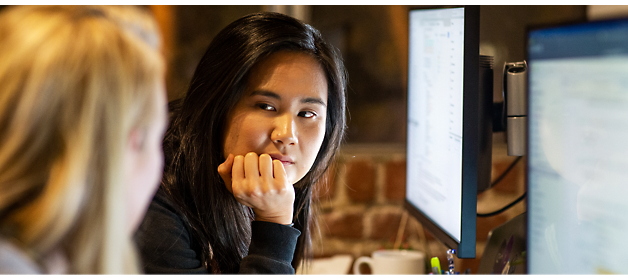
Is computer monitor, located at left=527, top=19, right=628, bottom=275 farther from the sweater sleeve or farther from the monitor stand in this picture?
the sweater sleeve

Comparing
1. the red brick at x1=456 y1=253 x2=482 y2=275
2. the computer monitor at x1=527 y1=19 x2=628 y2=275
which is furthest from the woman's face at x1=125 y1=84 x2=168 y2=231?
the red brick at x1=456 y1=253 x2=482 y2=275

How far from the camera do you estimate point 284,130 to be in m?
0.82

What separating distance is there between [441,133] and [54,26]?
66 centimetres

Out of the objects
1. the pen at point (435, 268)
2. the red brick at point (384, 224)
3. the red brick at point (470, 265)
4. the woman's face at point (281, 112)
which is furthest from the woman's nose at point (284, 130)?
the red brick at point (384, 224)

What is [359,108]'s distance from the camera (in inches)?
65.9

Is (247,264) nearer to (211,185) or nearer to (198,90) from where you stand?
(211,185)

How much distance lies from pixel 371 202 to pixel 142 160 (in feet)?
4.19

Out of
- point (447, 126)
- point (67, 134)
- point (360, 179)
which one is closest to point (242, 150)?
point (447, 126)

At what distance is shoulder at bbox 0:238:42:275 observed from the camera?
0.35 meters

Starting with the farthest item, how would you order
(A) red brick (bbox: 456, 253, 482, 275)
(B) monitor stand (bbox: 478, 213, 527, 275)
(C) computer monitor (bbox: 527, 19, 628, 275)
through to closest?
(A) red brick (bbox: 456, 253, 482, 275) < (B) monitor stand (bbox: 478, 213, 527, 275) < (C) computer monitor (bbox: 527, 19, 628, 275)

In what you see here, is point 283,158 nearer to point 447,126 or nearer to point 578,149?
point 447,126

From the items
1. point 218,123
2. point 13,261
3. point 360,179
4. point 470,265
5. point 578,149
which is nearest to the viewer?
point 13,261

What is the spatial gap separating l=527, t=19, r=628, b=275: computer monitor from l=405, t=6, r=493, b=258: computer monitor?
0.38ft

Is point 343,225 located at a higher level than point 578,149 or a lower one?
lower
